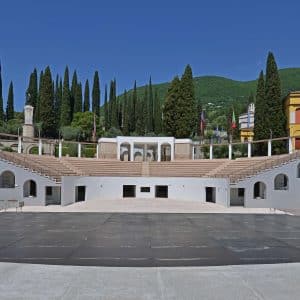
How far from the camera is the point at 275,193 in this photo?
3809 centimetres

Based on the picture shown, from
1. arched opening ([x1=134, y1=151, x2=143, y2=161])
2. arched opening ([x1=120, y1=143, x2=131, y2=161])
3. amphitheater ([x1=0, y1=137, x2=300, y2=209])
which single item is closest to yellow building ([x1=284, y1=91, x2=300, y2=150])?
amphitheater ([x1=0, y1=137, x2=300, y2=209])

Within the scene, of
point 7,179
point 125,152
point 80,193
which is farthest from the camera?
point 125,152

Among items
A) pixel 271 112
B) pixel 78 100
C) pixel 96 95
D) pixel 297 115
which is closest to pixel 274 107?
pixel 271 112

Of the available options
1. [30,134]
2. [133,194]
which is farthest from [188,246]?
[30,134]

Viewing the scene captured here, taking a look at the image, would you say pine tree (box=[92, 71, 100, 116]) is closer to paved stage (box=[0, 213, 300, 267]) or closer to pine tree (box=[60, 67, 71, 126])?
pine tree (box=[60, 67, 71, 126])

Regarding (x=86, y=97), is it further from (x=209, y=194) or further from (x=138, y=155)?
(x=209, y=194)

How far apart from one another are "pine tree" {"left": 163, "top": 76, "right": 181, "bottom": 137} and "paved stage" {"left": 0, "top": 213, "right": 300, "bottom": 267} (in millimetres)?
35048

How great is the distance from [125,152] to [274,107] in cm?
2044

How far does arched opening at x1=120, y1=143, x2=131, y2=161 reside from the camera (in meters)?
57.0

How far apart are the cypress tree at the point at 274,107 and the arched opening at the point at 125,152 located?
61.0ft

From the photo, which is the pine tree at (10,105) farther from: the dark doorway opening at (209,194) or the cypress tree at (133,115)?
the dark doorway opening at (209,194)

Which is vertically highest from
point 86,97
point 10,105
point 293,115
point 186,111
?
point 86,97

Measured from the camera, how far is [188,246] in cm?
1672

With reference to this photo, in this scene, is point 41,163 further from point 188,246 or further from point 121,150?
point 188,246
